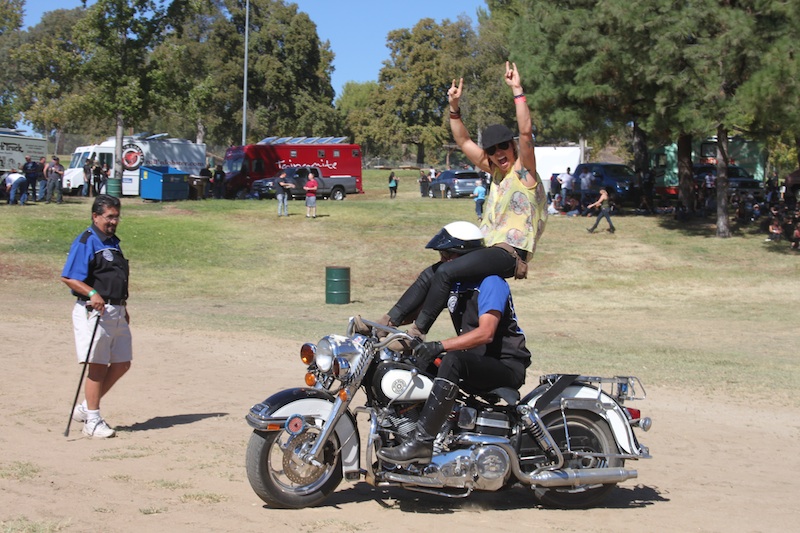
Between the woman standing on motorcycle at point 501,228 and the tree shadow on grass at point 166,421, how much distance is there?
302cm

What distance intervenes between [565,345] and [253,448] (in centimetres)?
953

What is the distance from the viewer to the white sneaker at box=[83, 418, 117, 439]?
761cm

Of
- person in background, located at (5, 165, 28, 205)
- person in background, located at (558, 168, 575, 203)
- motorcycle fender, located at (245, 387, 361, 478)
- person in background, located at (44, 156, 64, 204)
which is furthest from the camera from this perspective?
person in background, located at (558, 168, 575, 203)

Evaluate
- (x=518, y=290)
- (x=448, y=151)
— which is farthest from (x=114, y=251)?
(x=448, y=151)

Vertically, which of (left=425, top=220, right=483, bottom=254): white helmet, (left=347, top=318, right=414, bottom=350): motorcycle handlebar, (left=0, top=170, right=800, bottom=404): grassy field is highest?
(left=425, top=220, right=483, bottom=254): white helmet

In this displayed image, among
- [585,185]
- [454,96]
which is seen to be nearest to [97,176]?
[585,185]

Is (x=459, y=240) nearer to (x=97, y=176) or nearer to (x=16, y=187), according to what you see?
(x=16, y=187)

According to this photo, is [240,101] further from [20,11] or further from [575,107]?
[575,107]

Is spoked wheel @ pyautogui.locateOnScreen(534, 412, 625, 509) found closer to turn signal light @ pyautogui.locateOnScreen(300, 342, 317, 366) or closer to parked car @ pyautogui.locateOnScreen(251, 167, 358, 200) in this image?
turn signal light @ pyautogui.locateOnScreen(300, 342, 317, 366)

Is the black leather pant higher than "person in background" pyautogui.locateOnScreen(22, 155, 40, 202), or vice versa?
"person in background" pyautogui.locateOnScreen(22, 155, 40, 202)

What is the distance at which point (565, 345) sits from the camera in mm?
14539

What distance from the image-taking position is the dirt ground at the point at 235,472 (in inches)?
220

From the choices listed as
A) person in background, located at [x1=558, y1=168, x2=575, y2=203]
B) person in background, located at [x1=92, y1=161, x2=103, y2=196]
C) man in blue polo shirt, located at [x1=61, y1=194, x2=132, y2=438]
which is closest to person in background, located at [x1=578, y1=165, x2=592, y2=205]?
person in background, located at [x1=558, y1=168, x2=575, y2=203]

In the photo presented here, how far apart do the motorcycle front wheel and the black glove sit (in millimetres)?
770
